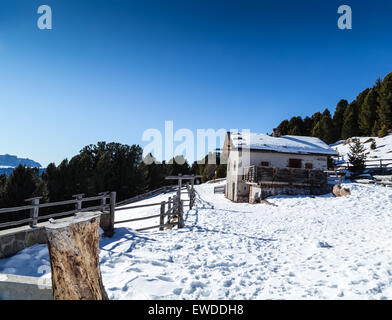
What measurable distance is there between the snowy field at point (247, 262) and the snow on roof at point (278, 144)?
12.6 m

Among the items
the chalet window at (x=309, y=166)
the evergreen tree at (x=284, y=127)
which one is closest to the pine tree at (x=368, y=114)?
the evergreen tree at (x=284, y=127)

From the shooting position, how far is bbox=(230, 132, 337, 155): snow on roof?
2191 cm

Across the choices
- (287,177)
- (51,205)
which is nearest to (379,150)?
(287,177)

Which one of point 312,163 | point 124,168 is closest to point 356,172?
point 312,163

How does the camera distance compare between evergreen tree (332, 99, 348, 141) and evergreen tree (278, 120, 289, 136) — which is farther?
evergreen tree (278, 120, 289, 136)

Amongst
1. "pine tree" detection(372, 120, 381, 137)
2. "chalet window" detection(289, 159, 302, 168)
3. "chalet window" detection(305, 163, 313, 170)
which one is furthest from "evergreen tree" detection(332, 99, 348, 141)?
"chalet window" detection(289, 159, 302, 168)

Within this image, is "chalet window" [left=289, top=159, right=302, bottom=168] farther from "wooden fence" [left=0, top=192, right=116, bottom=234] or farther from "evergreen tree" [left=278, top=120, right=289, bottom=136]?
"evergreen tree" [left=278, top=120, right=289, bottom=136]

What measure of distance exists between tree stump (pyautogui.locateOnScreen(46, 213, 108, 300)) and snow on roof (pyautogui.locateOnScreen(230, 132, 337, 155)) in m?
19.8

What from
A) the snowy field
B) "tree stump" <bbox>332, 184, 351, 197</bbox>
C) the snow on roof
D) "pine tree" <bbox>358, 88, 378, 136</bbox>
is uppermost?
"pine tree" <bbox>358, 88, 378, 136</bbox>

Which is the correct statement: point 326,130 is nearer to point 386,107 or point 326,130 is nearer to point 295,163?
point 386,107

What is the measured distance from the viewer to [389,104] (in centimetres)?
4375

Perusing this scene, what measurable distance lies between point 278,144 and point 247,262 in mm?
19855

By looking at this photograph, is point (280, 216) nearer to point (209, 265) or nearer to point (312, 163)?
point (209, 265)

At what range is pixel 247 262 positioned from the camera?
551 centimetres
